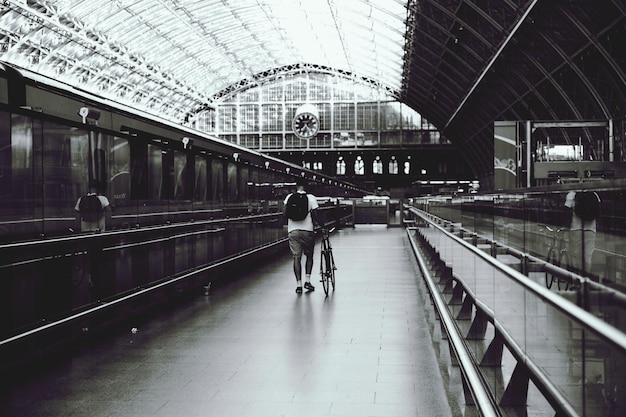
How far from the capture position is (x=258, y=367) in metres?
6.43

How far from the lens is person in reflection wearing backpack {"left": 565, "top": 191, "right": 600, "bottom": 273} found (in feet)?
7.81

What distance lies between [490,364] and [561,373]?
1.94 meters

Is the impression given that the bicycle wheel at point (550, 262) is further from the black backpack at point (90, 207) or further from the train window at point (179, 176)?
the train window at point (179, 176)

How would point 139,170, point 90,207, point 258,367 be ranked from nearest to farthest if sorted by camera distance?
1. point 258,367
2. point 90,207
3. point 139,170

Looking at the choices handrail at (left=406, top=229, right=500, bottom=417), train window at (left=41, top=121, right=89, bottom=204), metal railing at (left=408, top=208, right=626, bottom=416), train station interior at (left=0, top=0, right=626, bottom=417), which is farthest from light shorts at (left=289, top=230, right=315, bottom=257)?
metal railing at (left=408, top=208, right=626, bottom=416)

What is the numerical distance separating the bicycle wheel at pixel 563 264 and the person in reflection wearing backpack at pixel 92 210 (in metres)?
5.71

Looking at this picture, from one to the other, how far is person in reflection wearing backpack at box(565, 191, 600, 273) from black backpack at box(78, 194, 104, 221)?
5.89 metres

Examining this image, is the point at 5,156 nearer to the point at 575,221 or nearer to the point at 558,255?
the point at 558,255

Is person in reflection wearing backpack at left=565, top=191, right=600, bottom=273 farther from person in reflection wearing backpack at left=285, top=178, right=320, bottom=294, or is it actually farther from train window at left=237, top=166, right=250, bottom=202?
train window at left=237, top=166, right=250, bottom=202

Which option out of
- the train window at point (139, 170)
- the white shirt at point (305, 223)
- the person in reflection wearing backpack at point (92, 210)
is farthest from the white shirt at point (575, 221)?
the white shirt at point (305, 223)

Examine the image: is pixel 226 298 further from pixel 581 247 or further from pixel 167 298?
pixel 581 247

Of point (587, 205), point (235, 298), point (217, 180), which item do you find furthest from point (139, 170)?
point (587, 205)

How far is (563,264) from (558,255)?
0.42ft

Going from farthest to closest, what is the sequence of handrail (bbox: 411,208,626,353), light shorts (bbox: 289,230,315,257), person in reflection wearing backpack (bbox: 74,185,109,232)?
light shorts (bbox: 289,230,315,257) → person in reflection wearing backpack (bbox: 74,185,109,232) → handrail (bbox: 411,208,626,353)
